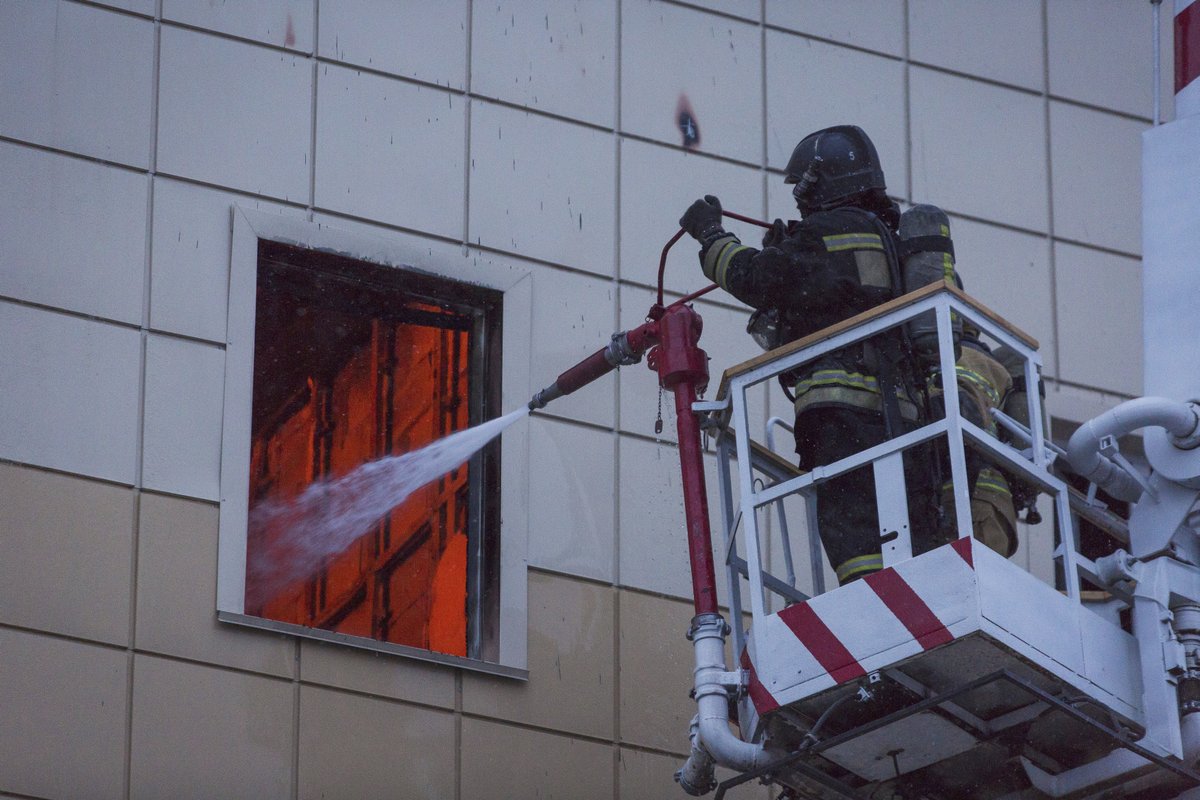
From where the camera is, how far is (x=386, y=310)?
9.30m

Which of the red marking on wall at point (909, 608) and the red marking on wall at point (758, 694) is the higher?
the red marking on wall at point (909, 608)

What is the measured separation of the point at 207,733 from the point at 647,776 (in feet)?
6.04

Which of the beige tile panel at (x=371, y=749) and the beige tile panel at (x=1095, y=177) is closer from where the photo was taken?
the beige tile panel at (x=371, y=749)

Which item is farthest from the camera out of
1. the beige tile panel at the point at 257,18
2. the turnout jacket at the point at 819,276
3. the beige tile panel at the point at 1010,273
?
the beige tile panel at the point at 1010,273

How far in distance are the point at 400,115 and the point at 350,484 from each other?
1.64 meters

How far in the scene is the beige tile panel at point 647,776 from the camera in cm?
862

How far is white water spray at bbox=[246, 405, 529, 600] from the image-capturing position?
857 cm

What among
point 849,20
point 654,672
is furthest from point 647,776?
point 849,20

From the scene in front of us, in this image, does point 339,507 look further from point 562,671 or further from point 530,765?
point 530,765

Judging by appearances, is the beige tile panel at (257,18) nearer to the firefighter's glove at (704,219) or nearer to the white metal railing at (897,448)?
the firefighter's glove at (704,219)

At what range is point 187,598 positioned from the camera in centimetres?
803

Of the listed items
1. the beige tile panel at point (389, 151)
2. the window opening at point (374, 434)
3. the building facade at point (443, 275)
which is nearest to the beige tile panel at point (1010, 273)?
the building facade at point (443, 275)

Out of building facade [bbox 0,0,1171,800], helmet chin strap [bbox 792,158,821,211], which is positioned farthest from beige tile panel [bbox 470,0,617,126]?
helmet chin strap [bbox 792,158,821,211]

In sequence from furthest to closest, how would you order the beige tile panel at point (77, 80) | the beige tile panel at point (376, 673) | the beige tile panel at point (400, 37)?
the beige tile panel at point (400, 37) < the beige tile panel at point (77, 80) < the beige tile panel at point (376, 673)
